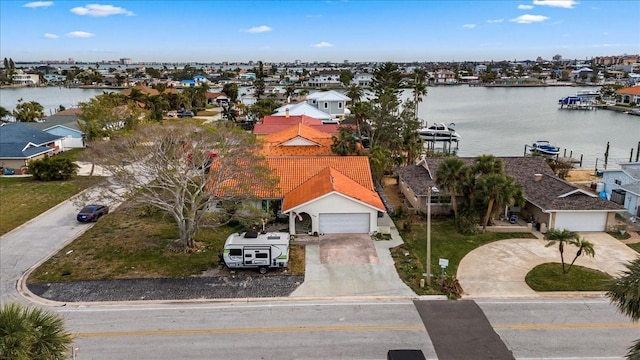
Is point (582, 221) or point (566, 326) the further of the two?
point (582, 221)

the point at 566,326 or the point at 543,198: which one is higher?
the point at 543,198

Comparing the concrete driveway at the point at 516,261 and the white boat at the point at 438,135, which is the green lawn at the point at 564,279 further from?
the white boat at the point at 438,135

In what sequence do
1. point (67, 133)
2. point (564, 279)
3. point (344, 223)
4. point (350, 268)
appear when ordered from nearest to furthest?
1. point (564, 279)
2. point (350, 268)
3. point (344, 223)
4. point (67, 133)

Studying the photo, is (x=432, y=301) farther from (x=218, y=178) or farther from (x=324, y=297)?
(x=218, y=178)

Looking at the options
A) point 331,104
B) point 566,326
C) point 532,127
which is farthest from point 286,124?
point 532,127

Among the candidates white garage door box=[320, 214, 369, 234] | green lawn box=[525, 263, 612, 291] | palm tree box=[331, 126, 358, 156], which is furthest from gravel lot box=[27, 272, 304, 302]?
palm tree box=[331, 126, 358, 156]

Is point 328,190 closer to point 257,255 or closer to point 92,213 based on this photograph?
point 257,255

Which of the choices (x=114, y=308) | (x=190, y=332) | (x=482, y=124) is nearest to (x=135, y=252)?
(x=114, y=308)

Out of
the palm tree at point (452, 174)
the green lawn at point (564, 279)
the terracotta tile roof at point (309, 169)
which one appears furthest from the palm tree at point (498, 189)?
the terracotta tile roof at point (309, 169)
